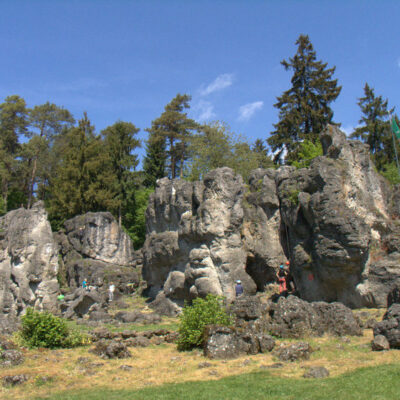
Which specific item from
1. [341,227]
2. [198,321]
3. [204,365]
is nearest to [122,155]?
[341,227]

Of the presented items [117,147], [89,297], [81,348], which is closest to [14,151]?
[117,147]

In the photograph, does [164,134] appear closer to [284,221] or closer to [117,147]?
[117,147]

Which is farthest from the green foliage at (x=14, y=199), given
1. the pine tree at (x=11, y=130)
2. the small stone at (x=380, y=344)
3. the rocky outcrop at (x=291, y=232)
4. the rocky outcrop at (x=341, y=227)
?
the small stone at (x=380, y=344)

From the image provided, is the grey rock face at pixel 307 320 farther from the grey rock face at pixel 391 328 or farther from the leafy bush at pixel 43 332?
the leafy bush at pixel 43 332

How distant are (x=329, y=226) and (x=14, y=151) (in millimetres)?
42201

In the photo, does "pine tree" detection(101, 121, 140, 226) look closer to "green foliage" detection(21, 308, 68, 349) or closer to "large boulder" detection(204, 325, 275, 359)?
"green foliage" detection(21, 308, 68, 349)

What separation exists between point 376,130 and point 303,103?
8247 mm

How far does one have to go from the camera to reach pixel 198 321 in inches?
519

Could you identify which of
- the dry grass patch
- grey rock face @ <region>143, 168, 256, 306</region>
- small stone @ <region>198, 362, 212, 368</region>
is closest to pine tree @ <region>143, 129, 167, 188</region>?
grey rock face @ <region>143, 168, 256, 306</region>

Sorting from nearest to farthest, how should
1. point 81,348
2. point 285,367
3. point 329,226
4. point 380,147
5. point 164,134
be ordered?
point 285,367
point 81,348
point 329,226
point 380,147
point 164,134

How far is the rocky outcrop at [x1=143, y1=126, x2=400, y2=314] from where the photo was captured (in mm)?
18406

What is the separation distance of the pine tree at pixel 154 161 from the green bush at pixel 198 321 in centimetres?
3422

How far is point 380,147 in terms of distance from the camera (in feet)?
135

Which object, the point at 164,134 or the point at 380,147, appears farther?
the point at 164,134
